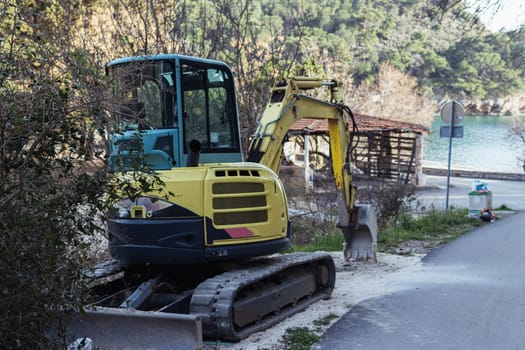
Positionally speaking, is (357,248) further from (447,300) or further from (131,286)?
(131,286)

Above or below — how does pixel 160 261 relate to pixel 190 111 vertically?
below

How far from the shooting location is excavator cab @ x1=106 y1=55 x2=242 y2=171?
7.70 metres

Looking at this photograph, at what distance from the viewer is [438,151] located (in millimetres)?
94750

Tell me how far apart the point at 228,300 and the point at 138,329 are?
39.5 inches

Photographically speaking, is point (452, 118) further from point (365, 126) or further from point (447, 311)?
point (365, 126)

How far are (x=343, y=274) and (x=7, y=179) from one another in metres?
7.61

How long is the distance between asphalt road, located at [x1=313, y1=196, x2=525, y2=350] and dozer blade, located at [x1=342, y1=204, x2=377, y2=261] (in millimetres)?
1016

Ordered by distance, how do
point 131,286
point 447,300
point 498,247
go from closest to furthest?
point 131,286
point 447,300
point 498,247

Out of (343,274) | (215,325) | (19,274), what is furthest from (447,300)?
(19,274)

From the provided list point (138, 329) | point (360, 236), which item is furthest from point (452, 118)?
point (138, 329)

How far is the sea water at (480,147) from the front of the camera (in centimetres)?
7125

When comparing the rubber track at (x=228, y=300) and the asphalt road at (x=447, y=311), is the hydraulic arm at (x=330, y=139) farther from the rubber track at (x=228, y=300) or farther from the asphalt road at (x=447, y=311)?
the rubber track at (x=228, y=300)

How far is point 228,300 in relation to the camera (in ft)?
23.3

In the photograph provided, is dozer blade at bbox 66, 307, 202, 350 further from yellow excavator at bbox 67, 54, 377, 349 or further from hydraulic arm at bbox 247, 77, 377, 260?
hydraulic arm at bbox 247, 77, 377, 260
